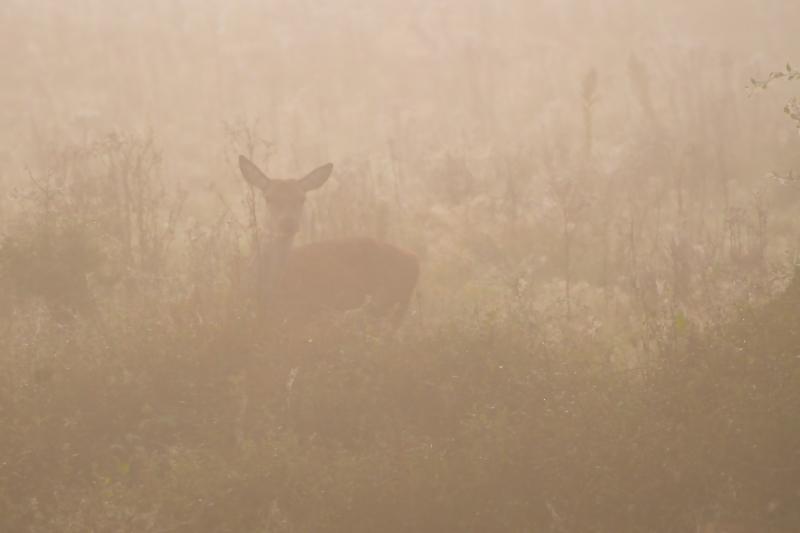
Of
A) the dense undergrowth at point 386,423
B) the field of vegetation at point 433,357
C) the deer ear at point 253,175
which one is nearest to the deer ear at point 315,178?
the deer ear at point 253,175

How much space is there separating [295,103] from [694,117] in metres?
10.4

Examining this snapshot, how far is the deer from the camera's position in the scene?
7.84m

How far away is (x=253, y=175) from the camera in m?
8.35

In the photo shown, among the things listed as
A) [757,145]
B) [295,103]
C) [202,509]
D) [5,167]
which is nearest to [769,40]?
[757,145]

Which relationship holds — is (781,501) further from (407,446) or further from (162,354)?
(162,354)

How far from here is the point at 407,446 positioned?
5.56 m

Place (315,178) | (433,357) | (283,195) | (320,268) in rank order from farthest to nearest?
(315,178)
(283,195)
(320,268)
(433,357)

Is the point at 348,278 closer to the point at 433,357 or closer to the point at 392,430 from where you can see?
the point at 433,357

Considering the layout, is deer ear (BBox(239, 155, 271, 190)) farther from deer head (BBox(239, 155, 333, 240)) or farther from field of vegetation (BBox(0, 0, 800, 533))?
field of vegetation (BBox(0, 0, 800, 533))

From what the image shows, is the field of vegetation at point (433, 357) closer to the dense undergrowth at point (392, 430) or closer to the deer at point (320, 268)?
the dense undergrowth at point (392, 430)

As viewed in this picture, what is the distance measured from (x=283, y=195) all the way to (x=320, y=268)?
0.82 m

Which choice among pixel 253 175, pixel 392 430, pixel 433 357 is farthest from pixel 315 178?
pixel 392 430

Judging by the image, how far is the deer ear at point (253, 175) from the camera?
26.9ft

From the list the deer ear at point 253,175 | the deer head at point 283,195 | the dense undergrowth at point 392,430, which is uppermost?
the deer ear at point 253,175
